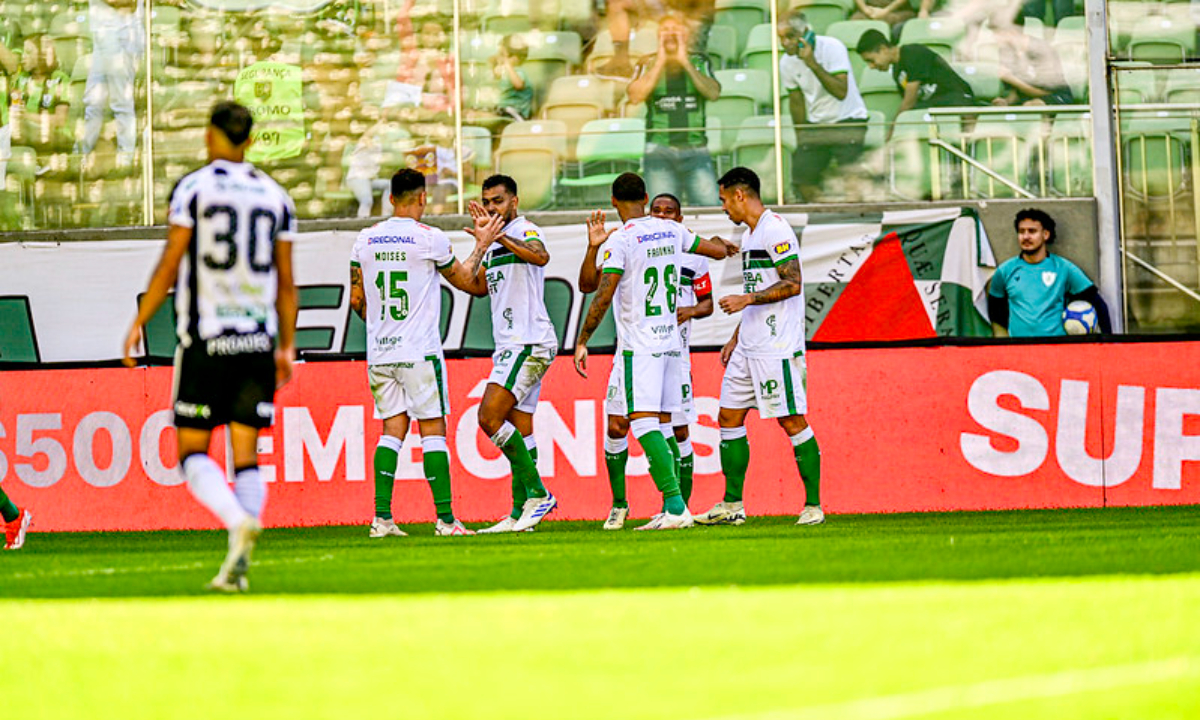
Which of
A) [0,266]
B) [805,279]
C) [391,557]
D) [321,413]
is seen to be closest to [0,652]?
[391,557]

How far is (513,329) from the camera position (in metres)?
10.8

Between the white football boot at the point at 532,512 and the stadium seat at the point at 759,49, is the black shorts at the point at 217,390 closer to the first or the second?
the white football boot at the point at 532,512

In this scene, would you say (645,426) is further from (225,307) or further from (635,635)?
(635,635)

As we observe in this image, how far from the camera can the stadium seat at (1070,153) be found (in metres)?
15.7

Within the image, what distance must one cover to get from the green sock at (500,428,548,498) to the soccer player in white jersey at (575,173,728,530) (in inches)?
30.0

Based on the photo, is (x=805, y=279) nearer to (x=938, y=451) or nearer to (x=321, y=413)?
(x=938, y=451)

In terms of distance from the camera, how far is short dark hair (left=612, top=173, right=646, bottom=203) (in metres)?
10.6

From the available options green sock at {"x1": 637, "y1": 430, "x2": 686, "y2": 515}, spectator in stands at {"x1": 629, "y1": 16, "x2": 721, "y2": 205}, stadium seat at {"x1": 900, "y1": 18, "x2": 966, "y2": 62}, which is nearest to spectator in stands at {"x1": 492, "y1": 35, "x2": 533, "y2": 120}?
spectator in stands at {"x1": 629, "y1": 16, "x2": 721, "y2": 205}

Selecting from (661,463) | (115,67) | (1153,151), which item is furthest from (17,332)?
(1153,151)

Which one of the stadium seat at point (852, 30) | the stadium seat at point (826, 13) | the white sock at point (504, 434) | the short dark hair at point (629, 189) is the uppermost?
the stadium seat at point (826, 13)

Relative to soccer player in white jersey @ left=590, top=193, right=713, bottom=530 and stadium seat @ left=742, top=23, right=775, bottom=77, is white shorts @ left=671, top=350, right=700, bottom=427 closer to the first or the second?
soccer player in white jersey @ left=590, top=193, right=713, bottom=530

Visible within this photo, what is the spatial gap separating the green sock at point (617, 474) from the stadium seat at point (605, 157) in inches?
192

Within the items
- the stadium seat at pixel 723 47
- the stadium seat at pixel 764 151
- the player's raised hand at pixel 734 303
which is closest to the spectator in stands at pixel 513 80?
the stadium seat at pixel 723 47

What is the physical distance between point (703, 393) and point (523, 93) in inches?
178
